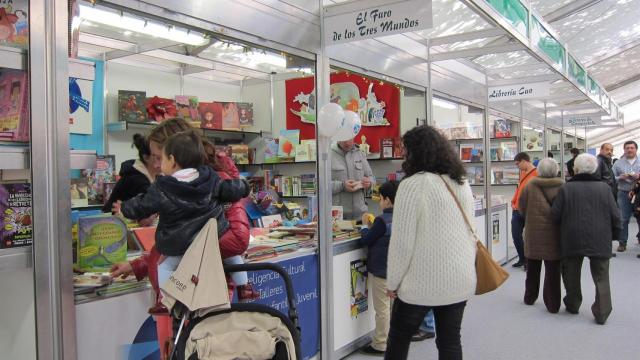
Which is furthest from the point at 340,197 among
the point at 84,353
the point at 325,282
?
the point at 84,353

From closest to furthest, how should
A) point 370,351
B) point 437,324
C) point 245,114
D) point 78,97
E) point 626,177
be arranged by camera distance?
point 78,97
point 437,324
point 370,351
point 245,114
point 626,177

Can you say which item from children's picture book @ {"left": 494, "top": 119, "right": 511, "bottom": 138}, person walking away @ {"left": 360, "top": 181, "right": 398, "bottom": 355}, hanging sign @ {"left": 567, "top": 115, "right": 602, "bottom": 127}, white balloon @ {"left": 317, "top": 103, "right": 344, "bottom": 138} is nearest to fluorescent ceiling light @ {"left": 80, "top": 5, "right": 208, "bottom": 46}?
white balloon @ {"left": 317, "top": 103, "right": 344, "bottom": 138}

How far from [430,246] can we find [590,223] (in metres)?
2.63

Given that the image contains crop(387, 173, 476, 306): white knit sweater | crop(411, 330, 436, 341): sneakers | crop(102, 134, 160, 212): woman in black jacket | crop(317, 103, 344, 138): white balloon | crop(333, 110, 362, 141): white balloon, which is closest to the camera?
crop(387, 173, 476, 306): white knit sweater

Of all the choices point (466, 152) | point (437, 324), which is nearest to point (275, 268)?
point (437, 324)

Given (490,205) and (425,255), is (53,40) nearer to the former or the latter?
(425,255)

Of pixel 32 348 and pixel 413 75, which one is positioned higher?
pixel 413 75

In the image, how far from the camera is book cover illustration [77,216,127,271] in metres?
2.29

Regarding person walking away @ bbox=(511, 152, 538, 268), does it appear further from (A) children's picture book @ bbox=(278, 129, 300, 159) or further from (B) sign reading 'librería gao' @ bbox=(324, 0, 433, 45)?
(B) sign reading 'librería gao' @ bbox=(324, 0, 433, 45)

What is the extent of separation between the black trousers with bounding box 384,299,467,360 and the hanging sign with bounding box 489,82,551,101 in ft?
15.7

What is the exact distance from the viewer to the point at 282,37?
324 cm

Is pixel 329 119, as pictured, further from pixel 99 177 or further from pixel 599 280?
pixel 599 280

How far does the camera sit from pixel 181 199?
1862mm

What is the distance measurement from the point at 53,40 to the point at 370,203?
4218mm
